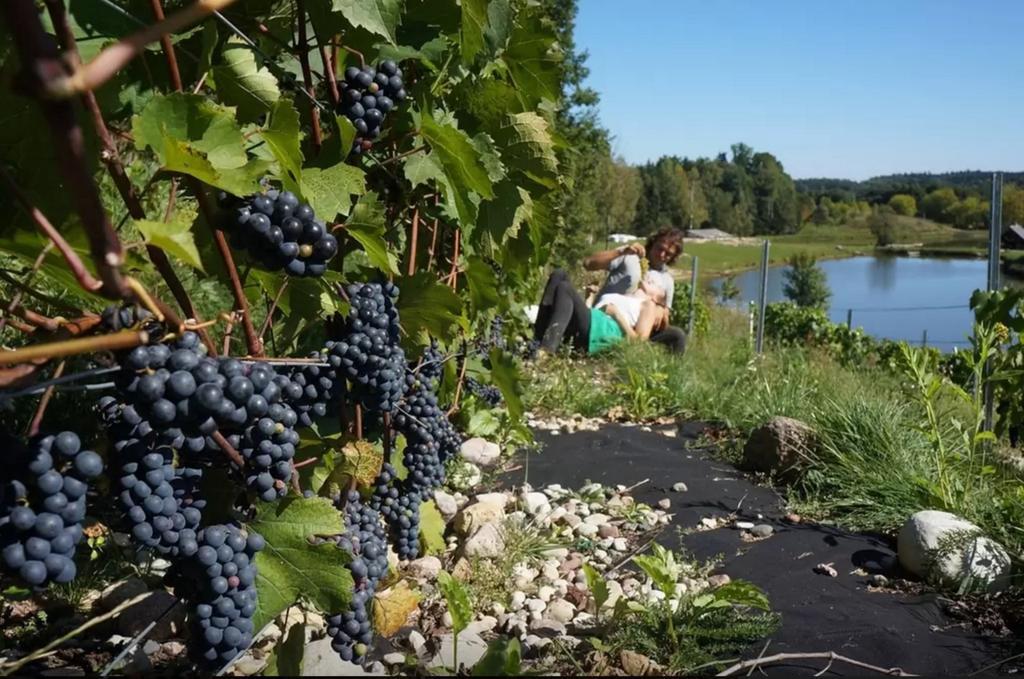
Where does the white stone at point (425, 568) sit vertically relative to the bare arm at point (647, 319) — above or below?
below

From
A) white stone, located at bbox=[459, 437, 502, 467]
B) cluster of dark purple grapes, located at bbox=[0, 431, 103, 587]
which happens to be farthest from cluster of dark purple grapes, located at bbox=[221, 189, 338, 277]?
white stone, located at bbox=[459, 437, 502, 467]

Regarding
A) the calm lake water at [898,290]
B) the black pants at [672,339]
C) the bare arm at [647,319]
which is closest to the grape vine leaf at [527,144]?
the black pants at [672,339]

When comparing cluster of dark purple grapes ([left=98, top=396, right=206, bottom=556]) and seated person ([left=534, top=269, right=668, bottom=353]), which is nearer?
cluster of dark purple grapes ([left=98, top=396, right=206, bottom=556])

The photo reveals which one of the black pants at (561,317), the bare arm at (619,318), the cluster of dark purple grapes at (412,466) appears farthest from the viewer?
the bare arm at (619,318)

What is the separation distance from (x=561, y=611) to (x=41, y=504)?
2.09 m

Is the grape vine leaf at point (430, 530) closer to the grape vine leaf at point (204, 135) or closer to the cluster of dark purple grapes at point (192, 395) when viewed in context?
the cluster of dark purple grapes at point (192, 395)

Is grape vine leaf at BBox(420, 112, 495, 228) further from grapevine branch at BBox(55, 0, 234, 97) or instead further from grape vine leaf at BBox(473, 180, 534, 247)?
grapevine branch at BBox(55, 0, 234, 97)

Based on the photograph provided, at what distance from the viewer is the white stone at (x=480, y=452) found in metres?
4.29

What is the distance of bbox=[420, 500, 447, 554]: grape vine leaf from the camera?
3.04 metres

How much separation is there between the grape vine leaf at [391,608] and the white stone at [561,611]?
2.41ft

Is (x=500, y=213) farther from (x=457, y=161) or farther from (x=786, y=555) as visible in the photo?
(x=786, y=555)

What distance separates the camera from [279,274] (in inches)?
69.7

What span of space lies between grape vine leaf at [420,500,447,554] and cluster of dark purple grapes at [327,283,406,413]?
1.19 metres

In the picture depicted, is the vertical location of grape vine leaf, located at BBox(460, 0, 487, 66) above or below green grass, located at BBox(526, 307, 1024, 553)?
above
